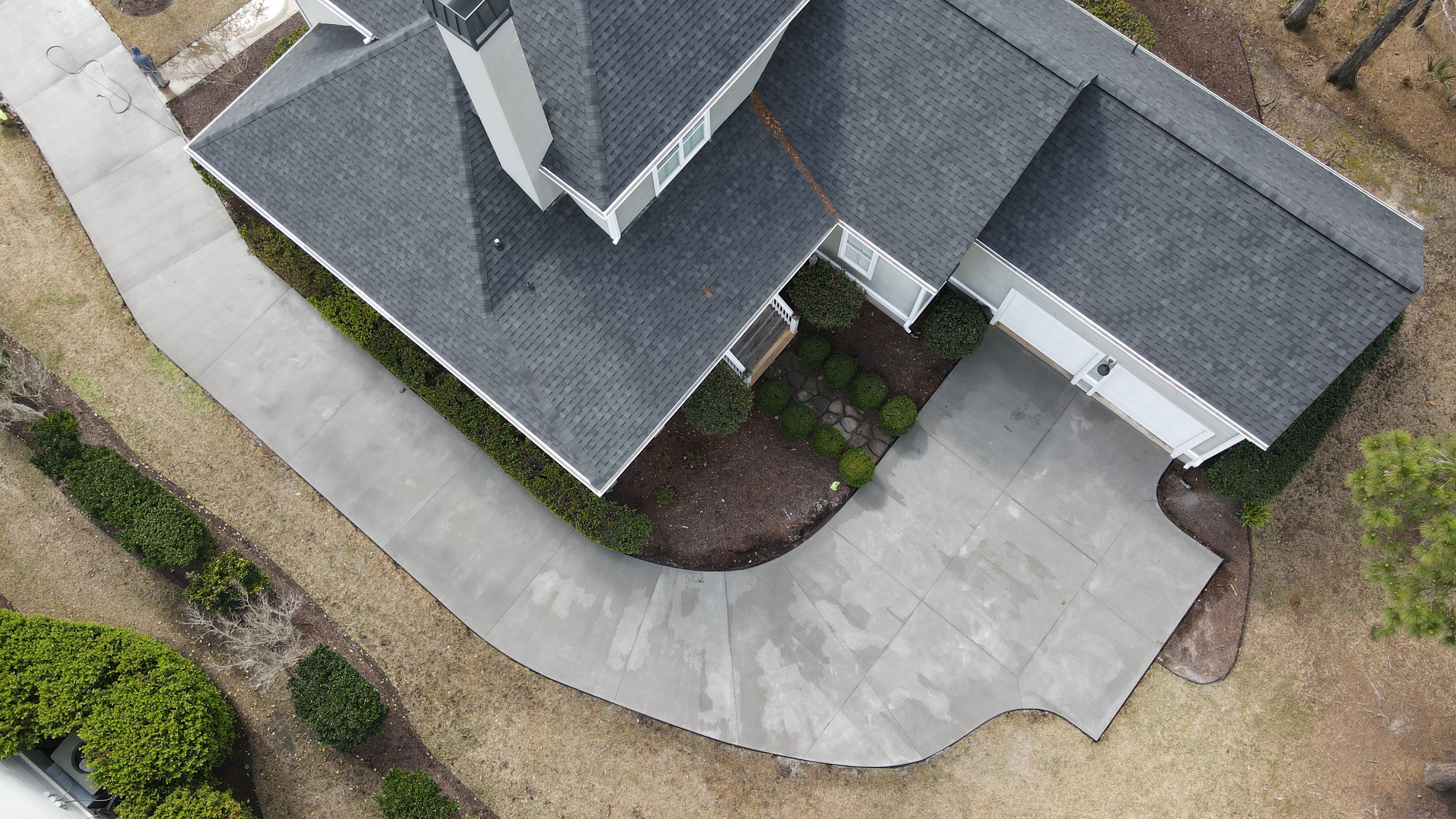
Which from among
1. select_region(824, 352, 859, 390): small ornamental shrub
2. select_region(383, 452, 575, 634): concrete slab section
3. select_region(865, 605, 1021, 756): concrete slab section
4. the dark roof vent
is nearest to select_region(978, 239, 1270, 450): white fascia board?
select_region(824, 352, 859, 390): small ornamental shrub

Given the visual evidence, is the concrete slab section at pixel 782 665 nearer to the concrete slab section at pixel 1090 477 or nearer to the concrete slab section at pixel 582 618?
the concrete slab section at pixel 582 618

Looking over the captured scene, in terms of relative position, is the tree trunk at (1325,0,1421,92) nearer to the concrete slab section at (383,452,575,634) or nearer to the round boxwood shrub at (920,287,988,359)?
the round boxwood shrub at (920,287,988,359)

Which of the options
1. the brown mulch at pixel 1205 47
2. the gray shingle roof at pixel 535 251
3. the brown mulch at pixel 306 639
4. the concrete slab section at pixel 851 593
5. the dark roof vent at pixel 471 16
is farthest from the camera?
the brown mulch at pixel 1205 47

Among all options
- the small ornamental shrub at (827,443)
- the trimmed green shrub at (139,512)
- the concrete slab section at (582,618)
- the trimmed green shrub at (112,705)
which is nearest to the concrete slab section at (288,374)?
the trimmed green shrub at (139,512)

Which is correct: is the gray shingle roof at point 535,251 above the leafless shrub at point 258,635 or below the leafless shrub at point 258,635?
above

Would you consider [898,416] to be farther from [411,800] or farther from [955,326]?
[411,800]

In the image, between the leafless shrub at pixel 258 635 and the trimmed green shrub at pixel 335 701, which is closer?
the trimmed green shrub at pixel 335 701
